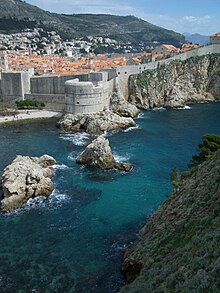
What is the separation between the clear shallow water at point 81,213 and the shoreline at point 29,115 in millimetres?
5422

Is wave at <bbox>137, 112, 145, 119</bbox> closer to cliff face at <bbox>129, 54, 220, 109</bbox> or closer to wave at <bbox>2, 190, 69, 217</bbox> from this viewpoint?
cliff face at <bbox>129, 54, 220, 109</bbox>

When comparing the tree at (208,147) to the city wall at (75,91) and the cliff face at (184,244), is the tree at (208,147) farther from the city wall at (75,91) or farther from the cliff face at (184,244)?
the city wall at (75,91)

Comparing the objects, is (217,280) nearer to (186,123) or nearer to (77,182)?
(77,182)

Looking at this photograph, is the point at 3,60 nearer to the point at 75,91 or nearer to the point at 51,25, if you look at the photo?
the point at 75,91

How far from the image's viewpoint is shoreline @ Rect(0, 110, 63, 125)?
4200 centimetres

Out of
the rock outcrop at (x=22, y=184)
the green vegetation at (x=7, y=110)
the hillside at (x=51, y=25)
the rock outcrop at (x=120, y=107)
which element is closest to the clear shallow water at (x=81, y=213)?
the rock outcrop at (x=22, y=184)

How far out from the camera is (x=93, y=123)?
38031mm

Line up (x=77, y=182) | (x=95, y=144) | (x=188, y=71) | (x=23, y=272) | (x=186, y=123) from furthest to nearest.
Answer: (x=188, y=71) → (x=186, y=123) → (x=95, y=144) → (x=77, y=182) → (x=23, y=272)

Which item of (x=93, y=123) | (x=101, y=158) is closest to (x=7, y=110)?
(x=93, y=123)

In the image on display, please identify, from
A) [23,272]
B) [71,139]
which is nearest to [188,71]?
[71,139]

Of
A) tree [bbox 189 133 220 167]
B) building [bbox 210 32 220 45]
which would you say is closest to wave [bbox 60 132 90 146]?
A: tree [bbox 189 133 220 167]

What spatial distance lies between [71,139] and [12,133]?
6629mm

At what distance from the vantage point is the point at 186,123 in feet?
137

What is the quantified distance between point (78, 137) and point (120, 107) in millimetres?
10650
